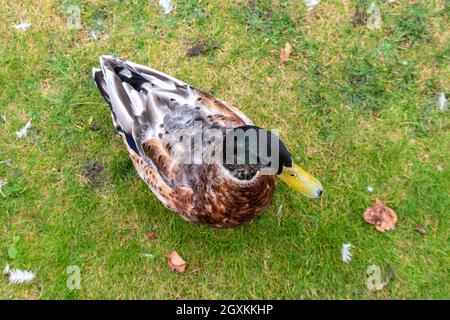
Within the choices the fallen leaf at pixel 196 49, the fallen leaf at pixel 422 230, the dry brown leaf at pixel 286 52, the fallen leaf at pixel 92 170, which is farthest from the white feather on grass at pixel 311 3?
the fallen leaf at pixel 92 170

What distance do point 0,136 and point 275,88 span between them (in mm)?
2428

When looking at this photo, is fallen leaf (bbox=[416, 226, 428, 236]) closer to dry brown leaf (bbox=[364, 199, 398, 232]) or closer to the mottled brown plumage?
dry brown leaf (bbox=[364, 199, 398, 232])

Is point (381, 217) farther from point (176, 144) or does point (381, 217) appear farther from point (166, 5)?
point (166, 5)

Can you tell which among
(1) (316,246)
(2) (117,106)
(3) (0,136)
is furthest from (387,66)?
(3) (0,136)

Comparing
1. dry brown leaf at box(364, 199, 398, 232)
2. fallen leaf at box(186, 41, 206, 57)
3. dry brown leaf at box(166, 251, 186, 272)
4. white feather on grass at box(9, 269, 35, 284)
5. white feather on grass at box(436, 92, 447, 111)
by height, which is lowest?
dry brown leaf at box(364, 199, 398, 232)

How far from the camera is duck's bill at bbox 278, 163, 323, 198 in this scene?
9.46ft

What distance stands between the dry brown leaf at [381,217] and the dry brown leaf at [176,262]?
4.84 ft

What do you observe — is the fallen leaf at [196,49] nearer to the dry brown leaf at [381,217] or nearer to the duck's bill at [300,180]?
the duck's bill at [300,180]

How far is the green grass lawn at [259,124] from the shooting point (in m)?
3.55

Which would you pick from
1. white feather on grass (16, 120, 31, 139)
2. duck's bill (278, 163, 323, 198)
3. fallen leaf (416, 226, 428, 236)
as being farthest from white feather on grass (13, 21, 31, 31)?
fallen leaf (416, 226, 428, 236)

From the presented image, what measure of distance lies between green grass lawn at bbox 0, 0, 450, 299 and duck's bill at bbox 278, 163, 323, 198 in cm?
65

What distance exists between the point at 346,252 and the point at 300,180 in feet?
3.06

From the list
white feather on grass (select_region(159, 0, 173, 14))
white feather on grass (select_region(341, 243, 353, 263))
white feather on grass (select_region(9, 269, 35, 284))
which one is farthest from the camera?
white feather on grass (select_region(159, 0, 173, 14))

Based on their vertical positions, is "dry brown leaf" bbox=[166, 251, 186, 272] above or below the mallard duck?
below
